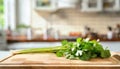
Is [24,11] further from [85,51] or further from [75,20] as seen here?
[85,51]

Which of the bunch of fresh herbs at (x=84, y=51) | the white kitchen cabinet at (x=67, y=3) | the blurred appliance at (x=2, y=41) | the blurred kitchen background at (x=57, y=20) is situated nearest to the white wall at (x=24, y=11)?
the blurred kitchen background at (x=57, y=20)

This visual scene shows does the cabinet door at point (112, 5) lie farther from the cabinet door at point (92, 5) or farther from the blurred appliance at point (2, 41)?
the blurred appliance at point (2, 41)

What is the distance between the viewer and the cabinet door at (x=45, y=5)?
4.61m

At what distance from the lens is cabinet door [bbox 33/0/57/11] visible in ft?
15.1

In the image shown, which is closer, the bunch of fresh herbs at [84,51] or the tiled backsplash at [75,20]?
the bunch of fresh herbs at [84,51]

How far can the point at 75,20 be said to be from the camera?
4.89m

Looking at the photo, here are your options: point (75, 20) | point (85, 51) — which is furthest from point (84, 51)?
point (75, 20)

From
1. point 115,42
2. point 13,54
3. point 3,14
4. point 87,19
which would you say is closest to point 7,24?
point 3,14

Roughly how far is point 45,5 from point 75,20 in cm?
66

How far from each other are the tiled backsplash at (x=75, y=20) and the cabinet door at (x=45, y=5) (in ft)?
0.84

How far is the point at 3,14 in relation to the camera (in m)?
5.04

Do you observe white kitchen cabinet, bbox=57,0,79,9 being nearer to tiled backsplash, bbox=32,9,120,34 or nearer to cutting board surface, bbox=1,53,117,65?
tiled backsplash, bbox=32,9,120,34

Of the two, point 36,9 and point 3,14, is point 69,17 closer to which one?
point 36,9

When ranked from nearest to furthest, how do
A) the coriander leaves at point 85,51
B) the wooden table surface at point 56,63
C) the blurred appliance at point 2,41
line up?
the wooden table surface at point 56,63, the coriander leaves at point 85,51, the blurred appliance at point 2,41
